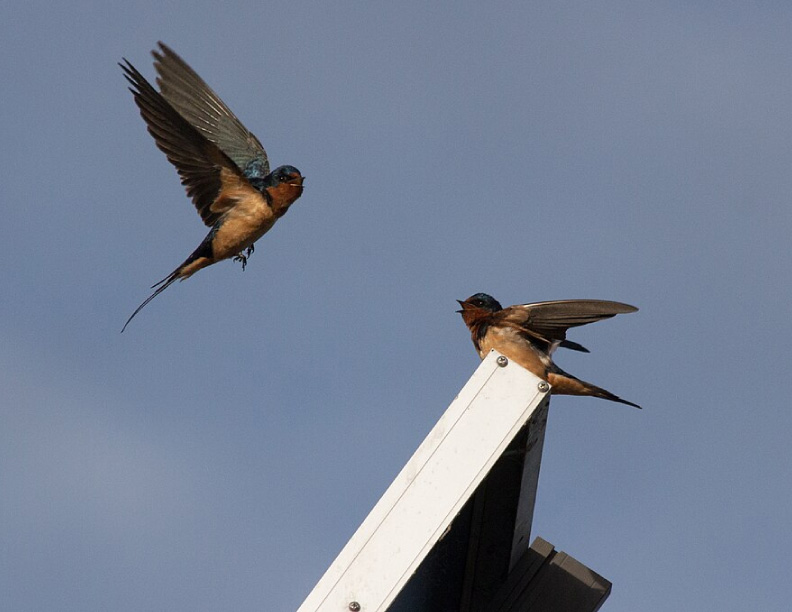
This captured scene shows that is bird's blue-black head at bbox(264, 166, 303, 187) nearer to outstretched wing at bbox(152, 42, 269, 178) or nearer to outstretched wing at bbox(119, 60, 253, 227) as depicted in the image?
outstretched wing at bbox(119, 60, 253, 227)

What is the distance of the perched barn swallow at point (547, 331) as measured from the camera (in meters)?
5.37

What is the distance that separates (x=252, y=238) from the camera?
8.85 metres

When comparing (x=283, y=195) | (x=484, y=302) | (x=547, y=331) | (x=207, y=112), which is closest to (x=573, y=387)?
(x=547, y=331)

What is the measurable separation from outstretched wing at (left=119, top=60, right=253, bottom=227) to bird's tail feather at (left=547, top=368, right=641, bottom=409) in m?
3.27

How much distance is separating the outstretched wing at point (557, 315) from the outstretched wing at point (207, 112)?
15.3ft

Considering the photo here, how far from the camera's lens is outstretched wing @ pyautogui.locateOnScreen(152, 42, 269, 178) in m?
10.1

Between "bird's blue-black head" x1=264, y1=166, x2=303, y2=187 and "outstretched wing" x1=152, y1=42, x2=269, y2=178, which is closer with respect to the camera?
"bird's blue-black head" x1=264, y1=166, x2=303, y2=187

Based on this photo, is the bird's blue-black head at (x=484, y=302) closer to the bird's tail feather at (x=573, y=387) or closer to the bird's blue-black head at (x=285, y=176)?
the bird's tail feather at (x=573, y=387)

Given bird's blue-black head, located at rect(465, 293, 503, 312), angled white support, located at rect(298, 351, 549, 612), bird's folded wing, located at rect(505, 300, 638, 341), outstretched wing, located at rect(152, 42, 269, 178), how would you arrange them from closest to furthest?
angled white support, located at rect(298, 351, 549, 612), bird's folded wing, located at rect(505, 300, 638, 341), bird's blue-black head, located at rect(465, 293, 503, 312), outstretched wing, located at rect(152, 42, 269, 178)

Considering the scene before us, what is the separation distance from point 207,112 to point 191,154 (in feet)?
5.40

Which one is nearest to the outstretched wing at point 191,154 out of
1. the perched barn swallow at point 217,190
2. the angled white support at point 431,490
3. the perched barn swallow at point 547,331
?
the perched barn swallow at point 217,190

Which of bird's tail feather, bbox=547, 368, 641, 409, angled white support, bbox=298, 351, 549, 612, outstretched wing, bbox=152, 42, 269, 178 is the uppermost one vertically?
outstretched wing, bbox=152, 42, 269, 178

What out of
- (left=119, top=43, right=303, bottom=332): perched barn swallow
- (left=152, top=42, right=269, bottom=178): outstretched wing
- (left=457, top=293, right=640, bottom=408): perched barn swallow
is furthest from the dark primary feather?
(left=457, top=293, right=640, bottom=408): perched barn swallow

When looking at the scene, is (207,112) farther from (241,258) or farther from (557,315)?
(557,315)
